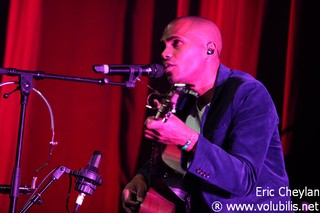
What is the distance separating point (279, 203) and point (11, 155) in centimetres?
208

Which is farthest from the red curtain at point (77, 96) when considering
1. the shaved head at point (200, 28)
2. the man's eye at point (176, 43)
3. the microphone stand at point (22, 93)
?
the microphone stand at point (22, 93)

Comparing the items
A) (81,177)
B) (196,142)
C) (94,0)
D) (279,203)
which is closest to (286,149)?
(279,203)

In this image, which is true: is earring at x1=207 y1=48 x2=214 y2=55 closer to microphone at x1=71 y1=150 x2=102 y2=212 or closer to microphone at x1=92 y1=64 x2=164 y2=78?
microphone at x1=92 y1=64 x2=164 y2=78

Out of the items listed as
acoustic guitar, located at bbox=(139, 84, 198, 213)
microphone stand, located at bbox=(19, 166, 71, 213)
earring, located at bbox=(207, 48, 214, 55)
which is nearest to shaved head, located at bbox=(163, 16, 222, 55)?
earring, located at bbox=(207, 48, 214, 55)

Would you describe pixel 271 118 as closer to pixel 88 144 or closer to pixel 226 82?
pixel 226 82

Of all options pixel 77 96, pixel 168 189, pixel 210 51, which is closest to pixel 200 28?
pixel 210 51

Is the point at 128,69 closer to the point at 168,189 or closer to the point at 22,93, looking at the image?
the point at 22,93

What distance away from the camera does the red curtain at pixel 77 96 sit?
339 cm

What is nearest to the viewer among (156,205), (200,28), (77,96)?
(156,205)

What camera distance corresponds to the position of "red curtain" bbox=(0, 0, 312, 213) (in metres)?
3.39

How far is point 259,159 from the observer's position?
1.91 meters

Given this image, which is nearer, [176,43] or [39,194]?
[39,194]

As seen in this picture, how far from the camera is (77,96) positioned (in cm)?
346

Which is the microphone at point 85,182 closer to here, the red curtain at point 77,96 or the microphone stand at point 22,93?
the microphone stand at point 22,93
